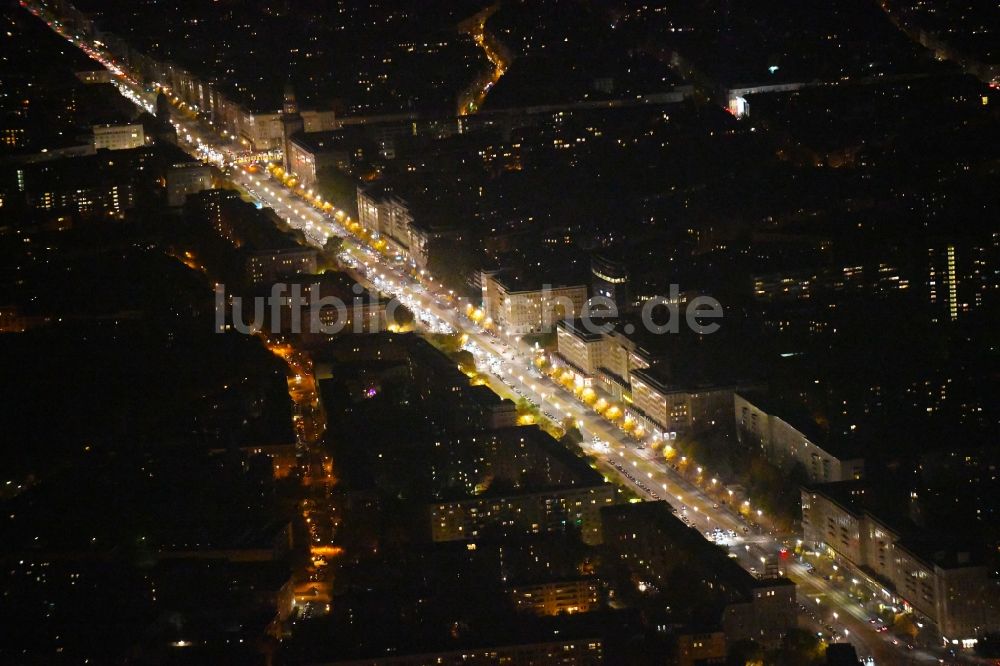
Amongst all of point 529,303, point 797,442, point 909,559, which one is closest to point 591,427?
point 797,442

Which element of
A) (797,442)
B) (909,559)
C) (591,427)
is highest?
(797,442)

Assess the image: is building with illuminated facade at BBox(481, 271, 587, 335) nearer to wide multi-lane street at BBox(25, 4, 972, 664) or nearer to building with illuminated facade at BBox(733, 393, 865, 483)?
wide multi-lane street at BBox(25, 4, 972, 664)

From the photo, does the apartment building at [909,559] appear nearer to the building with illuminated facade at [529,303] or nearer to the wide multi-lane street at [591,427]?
the wide multi-lane street at [591,427]

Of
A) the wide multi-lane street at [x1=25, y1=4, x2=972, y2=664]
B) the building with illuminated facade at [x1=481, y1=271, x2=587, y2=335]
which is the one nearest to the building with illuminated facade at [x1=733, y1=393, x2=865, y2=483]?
the wide multi-lane street at [x1=25, y1=4, x2=972, y2=664]

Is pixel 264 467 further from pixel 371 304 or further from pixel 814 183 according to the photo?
pixel 814 183

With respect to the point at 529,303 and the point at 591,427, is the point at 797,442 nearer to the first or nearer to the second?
the point at 591,427

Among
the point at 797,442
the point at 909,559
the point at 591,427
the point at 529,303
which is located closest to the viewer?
the point at 909,559

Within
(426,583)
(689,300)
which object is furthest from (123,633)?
(689,300)

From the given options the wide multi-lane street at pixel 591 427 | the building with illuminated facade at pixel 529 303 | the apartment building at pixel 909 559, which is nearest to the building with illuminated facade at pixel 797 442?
the apartment building at pixel 909 559

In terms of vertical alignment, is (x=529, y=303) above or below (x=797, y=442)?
above
